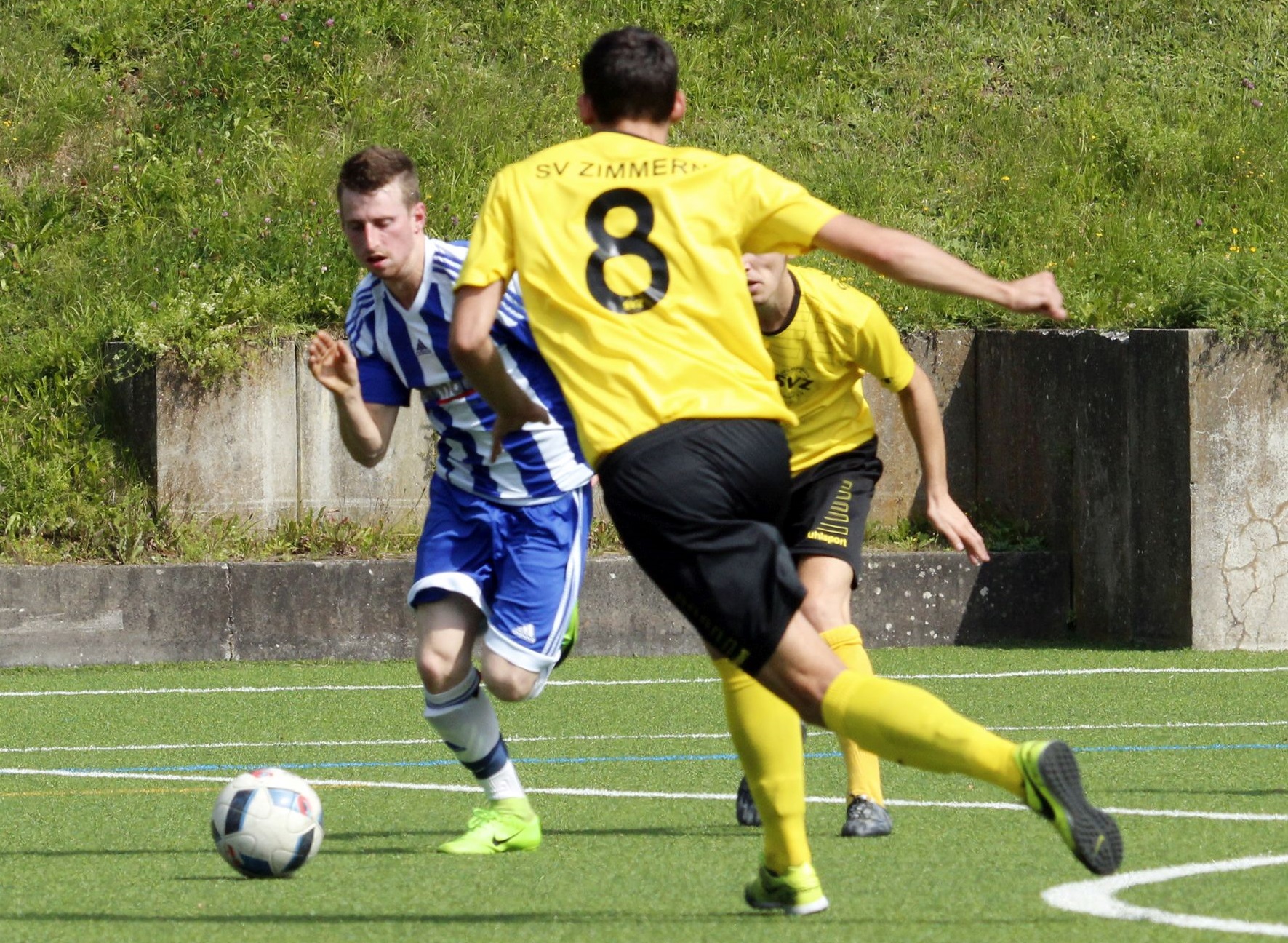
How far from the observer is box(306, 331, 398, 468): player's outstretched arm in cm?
510

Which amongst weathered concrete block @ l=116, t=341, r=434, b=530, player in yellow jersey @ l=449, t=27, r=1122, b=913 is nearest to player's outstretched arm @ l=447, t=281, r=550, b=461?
player in yellow jersey @ l=449, t=27, r=1122, b=913

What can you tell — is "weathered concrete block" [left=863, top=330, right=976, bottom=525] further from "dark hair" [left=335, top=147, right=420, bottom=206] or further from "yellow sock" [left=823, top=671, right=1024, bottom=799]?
"yellow sock" [left=823, top=671, right=1024, bottom=799]

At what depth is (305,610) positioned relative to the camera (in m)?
10.9

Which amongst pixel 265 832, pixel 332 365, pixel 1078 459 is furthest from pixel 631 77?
pixel 1078 459

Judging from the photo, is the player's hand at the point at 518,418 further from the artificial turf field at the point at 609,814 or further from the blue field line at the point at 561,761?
the blue field line at the point at 561,761

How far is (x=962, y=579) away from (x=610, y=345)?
7699 mm

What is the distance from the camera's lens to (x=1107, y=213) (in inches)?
549

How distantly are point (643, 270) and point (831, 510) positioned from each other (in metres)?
2.13

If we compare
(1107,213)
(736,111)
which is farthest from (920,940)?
(736,111)

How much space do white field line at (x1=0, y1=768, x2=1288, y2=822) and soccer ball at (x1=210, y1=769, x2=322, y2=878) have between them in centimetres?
157

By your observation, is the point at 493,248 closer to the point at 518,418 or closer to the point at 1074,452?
the point at 518,418

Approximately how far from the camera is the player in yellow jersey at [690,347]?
383 cm

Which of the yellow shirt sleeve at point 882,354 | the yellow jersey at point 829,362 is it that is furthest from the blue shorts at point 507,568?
the yellow shirt sleeve at point 882,354

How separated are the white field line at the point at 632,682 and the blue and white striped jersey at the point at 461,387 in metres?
4.36
